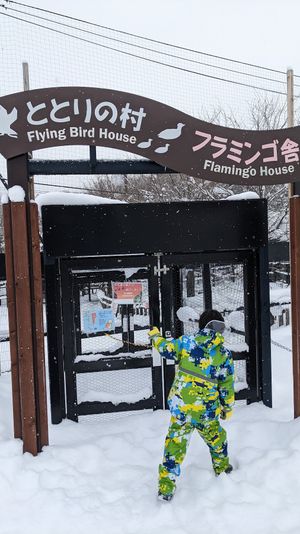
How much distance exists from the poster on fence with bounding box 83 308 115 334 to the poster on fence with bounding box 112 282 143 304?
182 millimetres

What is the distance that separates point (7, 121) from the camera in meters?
3.84

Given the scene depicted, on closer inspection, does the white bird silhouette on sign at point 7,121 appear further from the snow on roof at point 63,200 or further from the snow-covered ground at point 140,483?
the snow-covered ground at point 140,483

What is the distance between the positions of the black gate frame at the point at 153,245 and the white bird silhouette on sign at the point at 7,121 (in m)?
1.02

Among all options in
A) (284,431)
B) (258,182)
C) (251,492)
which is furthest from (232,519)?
(258,182)

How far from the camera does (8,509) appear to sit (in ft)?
10.9

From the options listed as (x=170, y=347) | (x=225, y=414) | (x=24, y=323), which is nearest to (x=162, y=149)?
(x=170, y=347)

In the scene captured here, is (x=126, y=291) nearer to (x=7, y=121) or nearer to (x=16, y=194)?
(x=16, y=194)

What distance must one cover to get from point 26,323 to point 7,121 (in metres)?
1.83

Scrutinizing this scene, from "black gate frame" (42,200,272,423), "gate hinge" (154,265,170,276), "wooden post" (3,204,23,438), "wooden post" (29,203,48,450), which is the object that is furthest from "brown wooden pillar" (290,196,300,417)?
"wooden post" (3,204,23,438)

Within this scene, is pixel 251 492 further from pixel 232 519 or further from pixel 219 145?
pixel 219 145

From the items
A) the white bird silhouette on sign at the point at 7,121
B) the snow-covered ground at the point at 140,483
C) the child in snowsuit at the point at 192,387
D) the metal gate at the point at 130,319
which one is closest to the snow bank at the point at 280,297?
the metal gate at the point at 130,319

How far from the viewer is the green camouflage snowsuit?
344 cm

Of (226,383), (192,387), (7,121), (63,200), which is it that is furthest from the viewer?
(63,200)

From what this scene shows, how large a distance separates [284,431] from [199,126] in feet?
10.2
